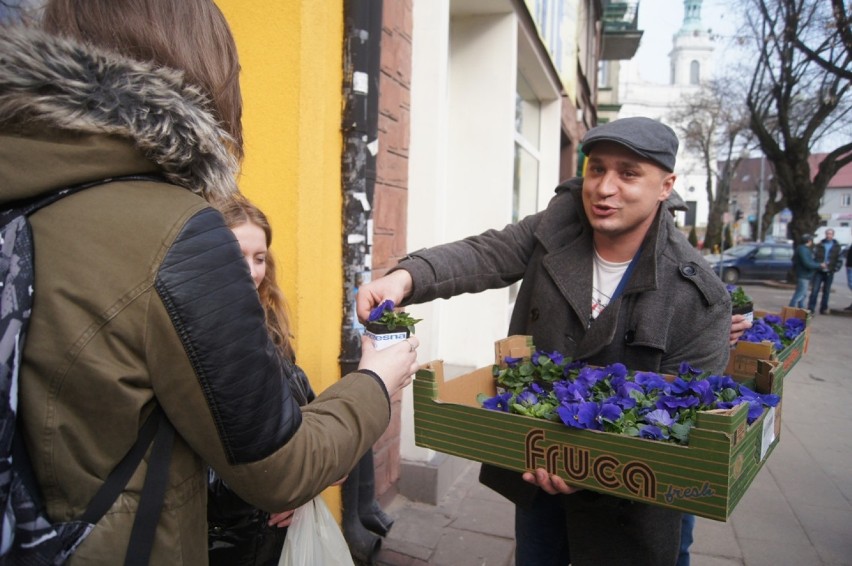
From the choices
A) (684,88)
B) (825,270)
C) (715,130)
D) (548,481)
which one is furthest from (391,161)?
(684,88)

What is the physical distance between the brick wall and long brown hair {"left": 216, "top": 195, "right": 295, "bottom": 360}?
0.95m

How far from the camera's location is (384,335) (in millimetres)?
1511

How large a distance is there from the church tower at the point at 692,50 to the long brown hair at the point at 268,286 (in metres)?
96.0

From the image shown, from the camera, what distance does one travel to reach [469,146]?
16.3 ft

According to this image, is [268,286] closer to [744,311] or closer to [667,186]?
[667,186]

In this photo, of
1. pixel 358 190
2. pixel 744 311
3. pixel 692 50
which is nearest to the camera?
pixel 744 311

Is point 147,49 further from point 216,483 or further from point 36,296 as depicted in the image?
point 216,483

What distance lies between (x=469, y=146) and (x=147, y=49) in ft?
13.4

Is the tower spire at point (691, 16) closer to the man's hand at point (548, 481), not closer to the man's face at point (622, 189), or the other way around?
the man's face at point (622, 189)

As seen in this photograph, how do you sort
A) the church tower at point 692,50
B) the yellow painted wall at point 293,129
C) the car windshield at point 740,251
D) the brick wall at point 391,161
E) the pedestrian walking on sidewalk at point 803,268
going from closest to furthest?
the yellow painted wall at point 293,129 → the brick wall at point 391,161 → the pedestrian walking on sidewalk at point 803,268 → the car windshield at point 740,251 → the church tower at point 692,50

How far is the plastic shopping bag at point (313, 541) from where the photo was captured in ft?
5.13

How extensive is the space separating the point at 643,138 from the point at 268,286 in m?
1.34

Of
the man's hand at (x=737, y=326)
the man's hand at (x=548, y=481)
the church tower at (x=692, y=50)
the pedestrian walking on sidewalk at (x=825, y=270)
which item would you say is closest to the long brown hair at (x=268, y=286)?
the man's hand at (x=548, y=481)

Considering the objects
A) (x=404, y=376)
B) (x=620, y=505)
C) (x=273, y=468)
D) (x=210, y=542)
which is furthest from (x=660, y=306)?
(x=210, y=542)
